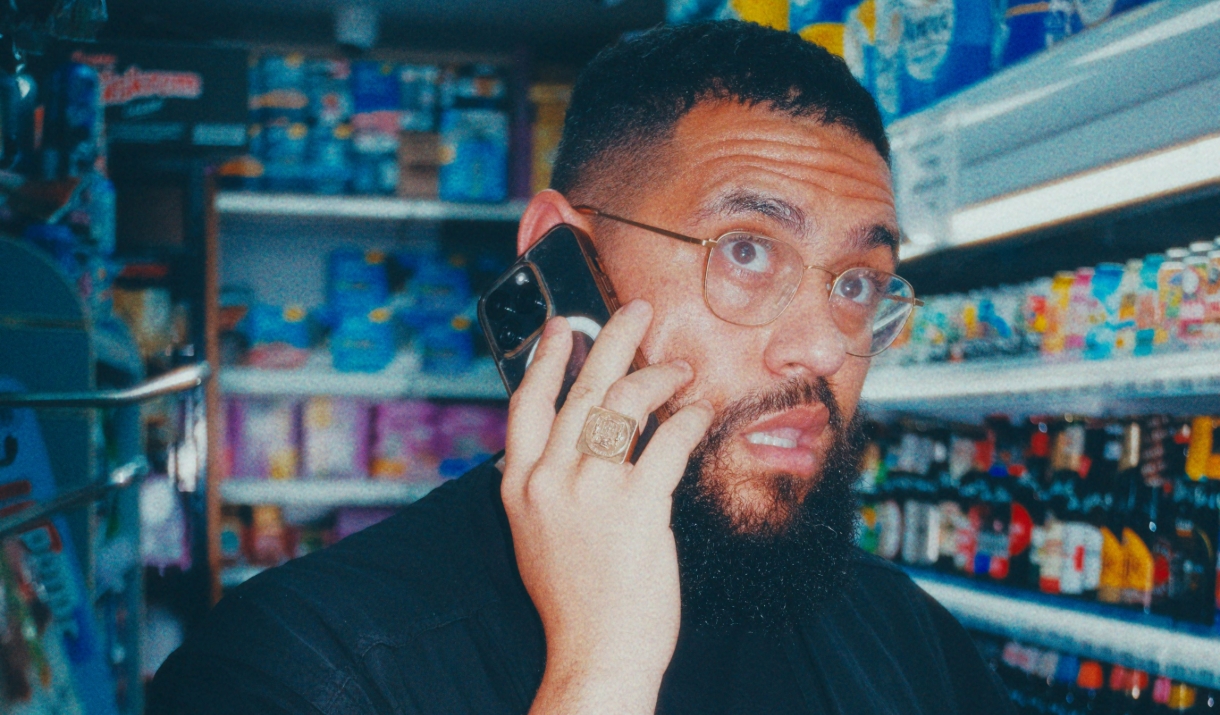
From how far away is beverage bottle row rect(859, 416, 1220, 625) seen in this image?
1.52 m

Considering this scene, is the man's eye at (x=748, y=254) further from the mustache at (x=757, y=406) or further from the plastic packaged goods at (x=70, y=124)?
the plastic packaged goods at (x=70, y=124)

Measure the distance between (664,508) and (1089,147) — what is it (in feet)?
3.51

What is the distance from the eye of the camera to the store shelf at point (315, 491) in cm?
333

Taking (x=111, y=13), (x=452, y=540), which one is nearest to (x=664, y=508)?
(x=452, y=540)

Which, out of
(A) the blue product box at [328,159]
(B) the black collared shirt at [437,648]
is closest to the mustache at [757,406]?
(B) the black collared shirt at [437,648]

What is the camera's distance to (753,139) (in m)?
1.11

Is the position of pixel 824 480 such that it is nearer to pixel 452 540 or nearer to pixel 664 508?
pixel 664 508

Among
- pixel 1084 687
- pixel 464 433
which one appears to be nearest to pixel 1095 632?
pixel 1084 687

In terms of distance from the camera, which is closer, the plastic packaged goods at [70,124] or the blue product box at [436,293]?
the plastic packaged goods at [70,124]

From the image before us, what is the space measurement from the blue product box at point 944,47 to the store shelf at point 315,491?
7.76ft

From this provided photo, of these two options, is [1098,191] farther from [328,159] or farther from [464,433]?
[328,159]

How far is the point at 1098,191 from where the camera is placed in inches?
57.0

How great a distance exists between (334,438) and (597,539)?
9.69 feet

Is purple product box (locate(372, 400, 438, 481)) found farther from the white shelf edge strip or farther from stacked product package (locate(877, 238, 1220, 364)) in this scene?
stacked product package (locate(877, 238, 1220, 364))
